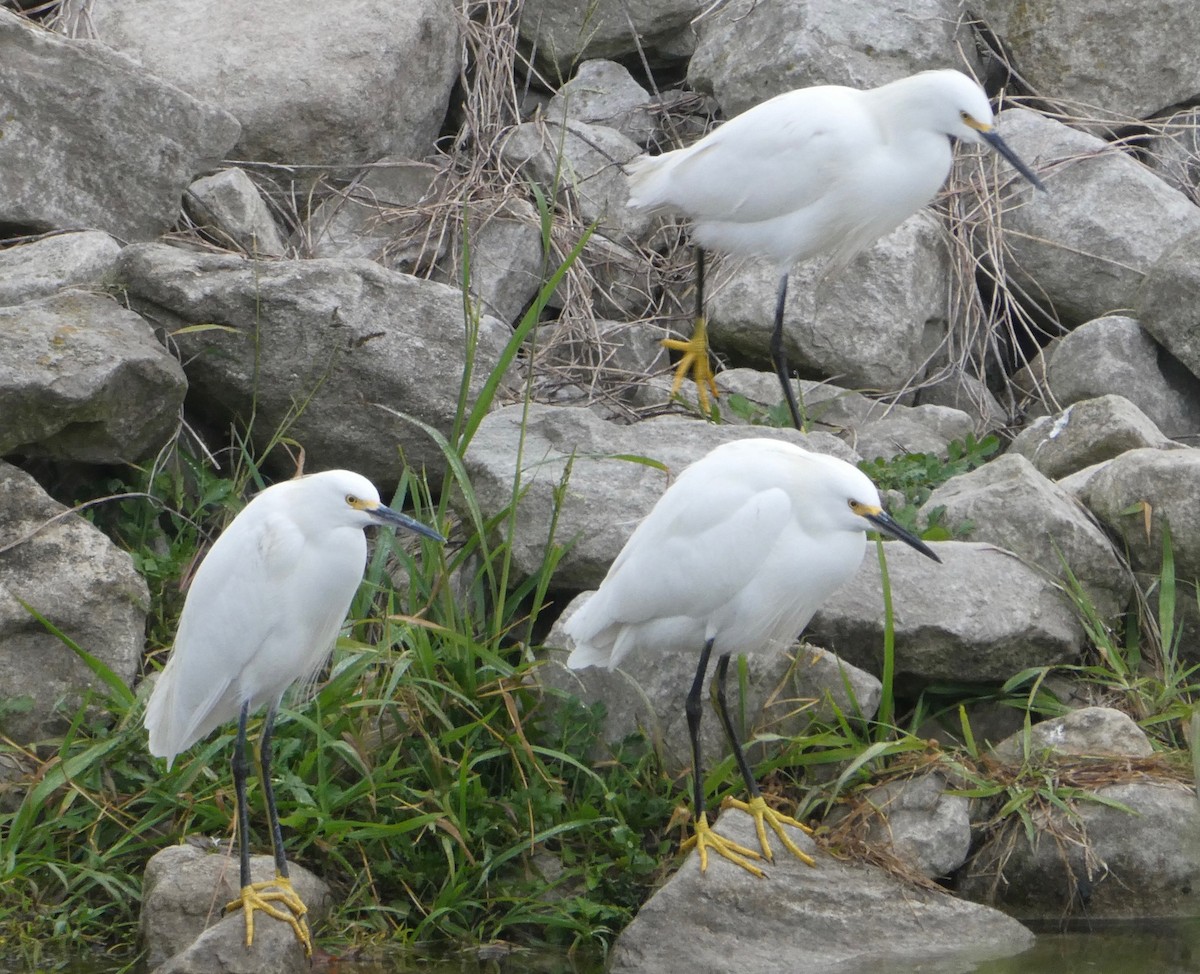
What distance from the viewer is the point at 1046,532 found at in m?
5.29

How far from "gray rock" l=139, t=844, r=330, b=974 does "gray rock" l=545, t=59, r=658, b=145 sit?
4792mm

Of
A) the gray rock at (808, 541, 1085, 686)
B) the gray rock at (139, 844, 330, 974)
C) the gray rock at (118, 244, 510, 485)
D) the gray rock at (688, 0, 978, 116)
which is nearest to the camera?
the gray rock at (139, 844, 330, 974)

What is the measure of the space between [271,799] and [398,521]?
3.05 feet

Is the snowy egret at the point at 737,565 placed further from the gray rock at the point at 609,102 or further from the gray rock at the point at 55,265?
the gray rock at the point at 609,102

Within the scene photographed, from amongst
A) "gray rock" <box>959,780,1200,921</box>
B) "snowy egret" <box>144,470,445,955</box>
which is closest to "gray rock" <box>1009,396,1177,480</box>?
"gray rock" <box>959,780,1200,921</box>

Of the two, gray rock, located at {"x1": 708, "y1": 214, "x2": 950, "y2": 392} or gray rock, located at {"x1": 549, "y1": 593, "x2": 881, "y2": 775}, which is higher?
gray rock, located at {"x1": 708, "y1": 214, "x2": 950, "y2": 392}

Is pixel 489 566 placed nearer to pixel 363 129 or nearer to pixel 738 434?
pixel 738 434

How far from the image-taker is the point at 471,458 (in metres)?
5.53

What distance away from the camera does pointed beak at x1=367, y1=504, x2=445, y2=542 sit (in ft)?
13.5

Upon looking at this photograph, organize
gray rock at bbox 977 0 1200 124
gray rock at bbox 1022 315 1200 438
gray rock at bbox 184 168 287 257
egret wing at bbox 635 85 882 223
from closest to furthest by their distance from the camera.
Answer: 1. egret wing at bbox 635 85 882 223
2. gray rock at bbox 1022 315 1200 438
3. gray rock at bbox 184 168 287 257
4. gray rock at bbox 977 0 1200 124

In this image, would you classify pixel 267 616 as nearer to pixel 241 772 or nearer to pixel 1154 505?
pixel 241 772

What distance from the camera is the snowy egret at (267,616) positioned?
13.7 ft

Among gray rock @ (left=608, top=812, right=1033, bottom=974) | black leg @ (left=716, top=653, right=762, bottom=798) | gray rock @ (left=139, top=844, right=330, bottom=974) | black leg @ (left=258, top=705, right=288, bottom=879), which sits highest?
black leg @ (left=716, top=653, right=762, bottom=798)

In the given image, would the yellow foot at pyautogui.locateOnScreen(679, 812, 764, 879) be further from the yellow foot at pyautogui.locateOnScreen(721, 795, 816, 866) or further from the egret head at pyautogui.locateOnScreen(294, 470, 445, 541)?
the egret head at pyautogui.locateOnScreen(294, 470, 445, 541)
